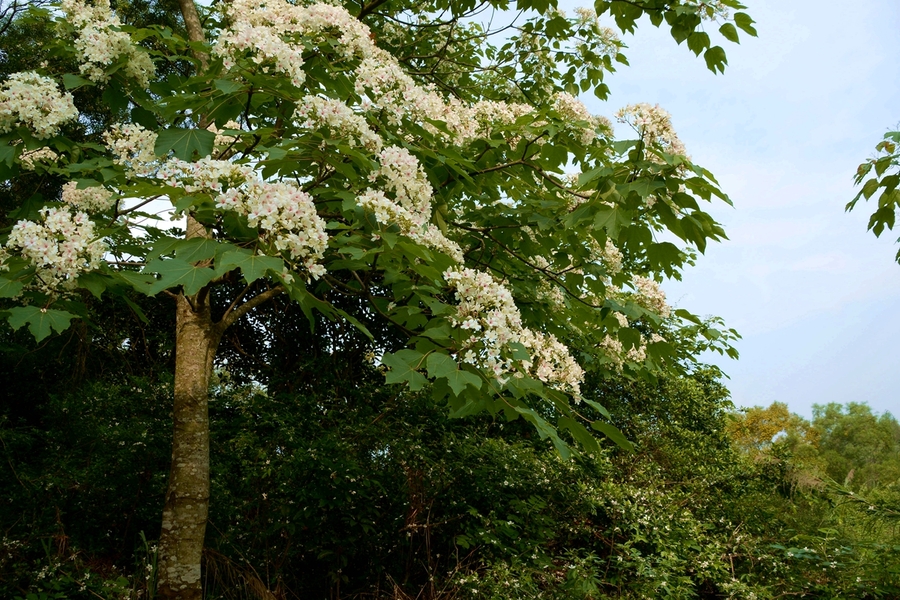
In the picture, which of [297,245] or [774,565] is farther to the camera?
[774,565]

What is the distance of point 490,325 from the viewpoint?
259 cm

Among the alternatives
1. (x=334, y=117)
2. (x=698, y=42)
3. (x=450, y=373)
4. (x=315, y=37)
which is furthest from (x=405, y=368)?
(x=698, y=42)

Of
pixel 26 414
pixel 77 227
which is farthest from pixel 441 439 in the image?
pixel 26 414

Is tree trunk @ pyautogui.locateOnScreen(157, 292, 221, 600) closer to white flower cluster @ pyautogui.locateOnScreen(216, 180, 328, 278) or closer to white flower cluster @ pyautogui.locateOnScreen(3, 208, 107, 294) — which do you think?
white flower cluster @ pyautogui.locateOnScreen(3, 208, 107, 294)

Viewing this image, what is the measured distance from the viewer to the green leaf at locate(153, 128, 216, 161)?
9.50 ft

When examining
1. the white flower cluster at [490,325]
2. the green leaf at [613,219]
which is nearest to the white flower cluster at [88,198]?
the white flower cluster at [490,325]

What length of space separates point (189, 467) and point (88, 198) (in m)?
1.62

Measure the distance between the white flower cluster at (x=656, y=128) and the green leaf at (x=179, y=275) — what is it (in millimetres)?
2108

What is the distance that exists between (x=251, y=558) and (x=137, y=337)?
3.55 metres

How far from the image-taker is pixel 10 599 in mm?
4281

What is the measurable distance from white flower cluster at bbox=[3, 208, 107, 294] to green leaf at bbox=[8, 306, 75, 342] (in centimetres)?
17

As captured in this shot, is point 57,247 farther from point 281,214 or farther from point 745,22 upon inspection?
point 745,22

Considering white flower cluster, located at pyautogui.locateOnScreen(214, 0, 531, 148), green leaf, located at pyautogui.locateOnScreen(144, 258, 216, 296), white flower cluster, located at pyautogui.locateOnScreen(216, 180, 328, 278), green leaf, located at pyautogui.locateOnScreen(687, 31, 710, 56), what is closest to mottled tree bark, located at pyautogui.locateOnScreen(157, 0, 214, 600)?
white flower cluster, located at pyautogui.locateOnScreen(214, 0, 531, 148)

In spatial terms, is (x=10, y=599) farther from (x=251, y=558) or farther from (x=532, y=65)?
(x=532, y=65)
